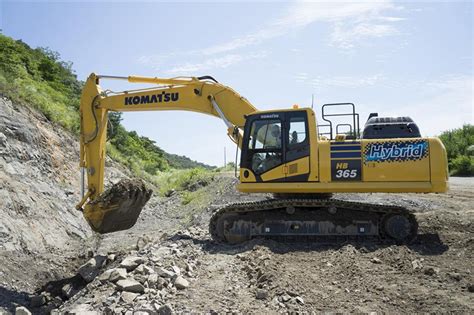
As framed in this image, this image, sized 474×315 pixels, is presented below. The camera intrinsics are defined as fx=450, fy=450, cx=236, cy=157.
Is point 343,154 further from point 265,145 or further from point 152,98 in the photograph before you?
point 152,98

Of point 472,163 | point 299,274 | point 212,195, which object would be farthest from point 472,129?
point 299,274

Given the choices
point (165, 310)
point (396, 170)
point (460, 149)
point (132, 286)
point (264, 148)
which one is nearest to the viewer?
point (165, 310)

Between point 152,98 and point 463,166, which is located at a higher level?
point 152,98

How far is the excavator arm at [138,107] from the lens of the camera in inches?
392

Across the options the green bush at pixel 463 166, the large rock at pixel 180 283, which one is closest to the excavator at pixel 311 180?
the large rock at pixel 180 283

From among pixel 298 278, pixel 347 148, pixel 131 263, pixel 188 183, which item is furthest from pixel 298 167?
pixel 188 183

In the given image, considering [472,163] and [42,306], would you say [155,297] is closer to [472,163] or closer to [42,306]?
[42,306]

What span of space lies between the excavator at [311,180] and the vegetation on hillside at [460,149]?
66.5 feet

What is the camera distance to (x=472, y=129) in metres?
32.5

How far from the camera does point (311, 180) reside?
927 cm

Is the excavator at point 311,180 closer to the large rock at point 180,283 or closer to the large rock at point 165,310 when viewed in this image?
the large rock at point 180,283

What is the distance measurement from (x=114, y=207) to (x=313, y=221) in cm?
419

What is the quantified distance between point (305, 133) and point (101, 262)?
4838 millimetres

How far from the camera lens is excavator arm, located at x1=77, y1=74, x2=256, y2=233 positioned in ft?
32.7
